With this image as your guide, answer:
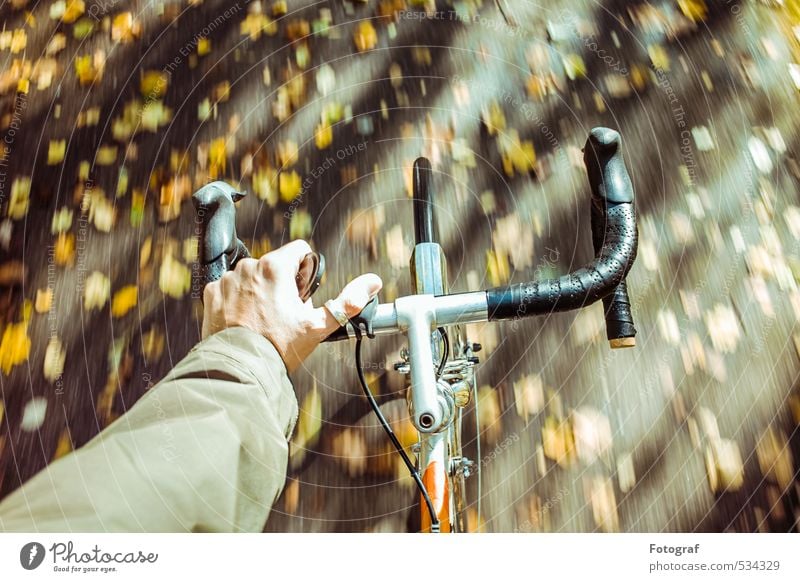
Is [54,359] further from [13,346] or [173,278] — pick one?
[173,278]

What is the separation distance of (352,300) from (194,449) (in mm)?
175

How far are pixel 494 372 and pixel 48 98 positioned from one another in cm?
87

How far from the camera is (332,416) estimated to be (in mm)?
891

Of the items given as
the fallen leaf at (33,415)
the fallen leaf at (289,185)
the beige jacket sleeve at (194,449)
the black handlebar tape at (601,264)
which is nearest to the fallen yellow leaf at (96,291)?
the fallen leaf at (33,415)

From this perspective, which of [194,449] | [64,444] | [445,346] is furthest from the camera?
[64,444]

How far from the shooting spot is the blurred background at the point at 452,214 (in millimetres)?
834

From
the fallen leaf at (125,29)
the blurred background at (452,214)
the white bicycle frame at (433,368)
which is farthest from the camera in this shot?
the fallen leaf at (125,29)

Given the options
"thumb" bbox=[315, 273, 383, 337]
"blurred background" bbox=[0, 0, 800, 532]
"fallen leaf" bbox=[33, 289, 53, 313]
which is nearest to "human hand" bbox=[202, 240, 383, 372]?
"thumb" bbox=[315, 273, 383, 337]

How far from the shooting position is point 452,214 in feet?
3.08

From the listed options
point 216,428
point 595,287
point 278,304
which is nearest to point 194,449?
point 216,428

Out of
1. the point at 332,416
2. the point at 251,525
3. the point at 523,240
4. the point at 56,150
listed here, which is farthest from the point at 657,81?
the point at 56,150

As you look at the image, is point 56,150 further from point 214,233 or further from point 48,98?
point 214,233

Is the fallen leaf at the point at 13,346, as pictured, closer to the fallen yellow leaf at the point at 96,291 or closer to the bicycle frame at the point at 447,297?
the fallen yellow leaf at the point at 96,291

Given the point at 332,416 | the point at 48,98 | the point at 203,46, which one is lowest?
the point at 332,416
